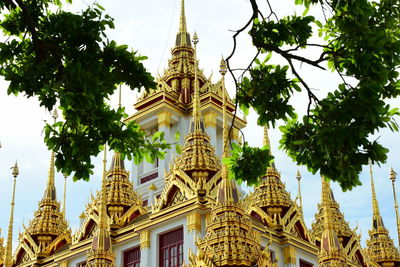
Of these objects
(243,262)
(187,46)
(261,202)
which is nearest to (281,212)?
(261,202)

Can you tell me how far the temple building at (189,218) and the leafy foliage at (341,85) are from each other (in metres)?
12.5

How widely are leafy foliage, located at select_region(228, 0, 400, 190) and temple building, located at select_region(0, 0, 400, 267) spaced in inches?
492

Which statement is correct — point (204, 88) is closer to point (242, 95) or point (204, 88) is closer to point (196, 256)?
point (196, 256)

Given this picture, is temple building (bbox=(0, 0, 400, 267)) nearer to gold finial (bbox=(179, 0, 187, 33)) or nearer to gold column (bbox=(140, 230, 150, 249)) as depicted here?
gold column (bbox=(140, 230, 150, 249))

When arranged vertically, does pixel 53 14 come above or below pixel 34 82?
above

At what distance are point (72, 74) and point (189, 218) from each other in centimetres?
1665

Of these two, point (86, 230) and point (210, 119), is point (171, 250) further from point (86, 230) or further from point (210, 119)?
point (210, 119)

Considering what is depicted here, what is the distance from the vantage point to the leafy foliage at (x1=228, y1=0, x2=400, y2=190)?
1002 centimetres

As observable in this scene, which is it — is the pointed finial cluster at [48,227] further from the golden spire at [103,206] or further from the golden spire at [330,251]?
the golden spire at [330,251]

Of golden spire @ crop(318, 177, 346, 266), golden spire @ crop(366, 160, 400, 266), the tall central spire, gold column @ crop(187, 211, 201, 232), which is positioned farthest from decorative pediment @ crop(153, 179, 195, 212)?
the tall central spire

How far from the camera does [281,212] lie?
1193 inches

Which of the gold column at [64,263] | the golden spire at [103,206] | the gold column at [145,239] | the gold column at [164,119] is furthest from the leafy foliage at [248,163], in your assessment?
the gold column at [164,119]

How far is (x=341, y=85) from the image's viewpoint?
10180 millimetres

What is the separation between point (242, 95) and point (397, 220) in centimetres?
2747
